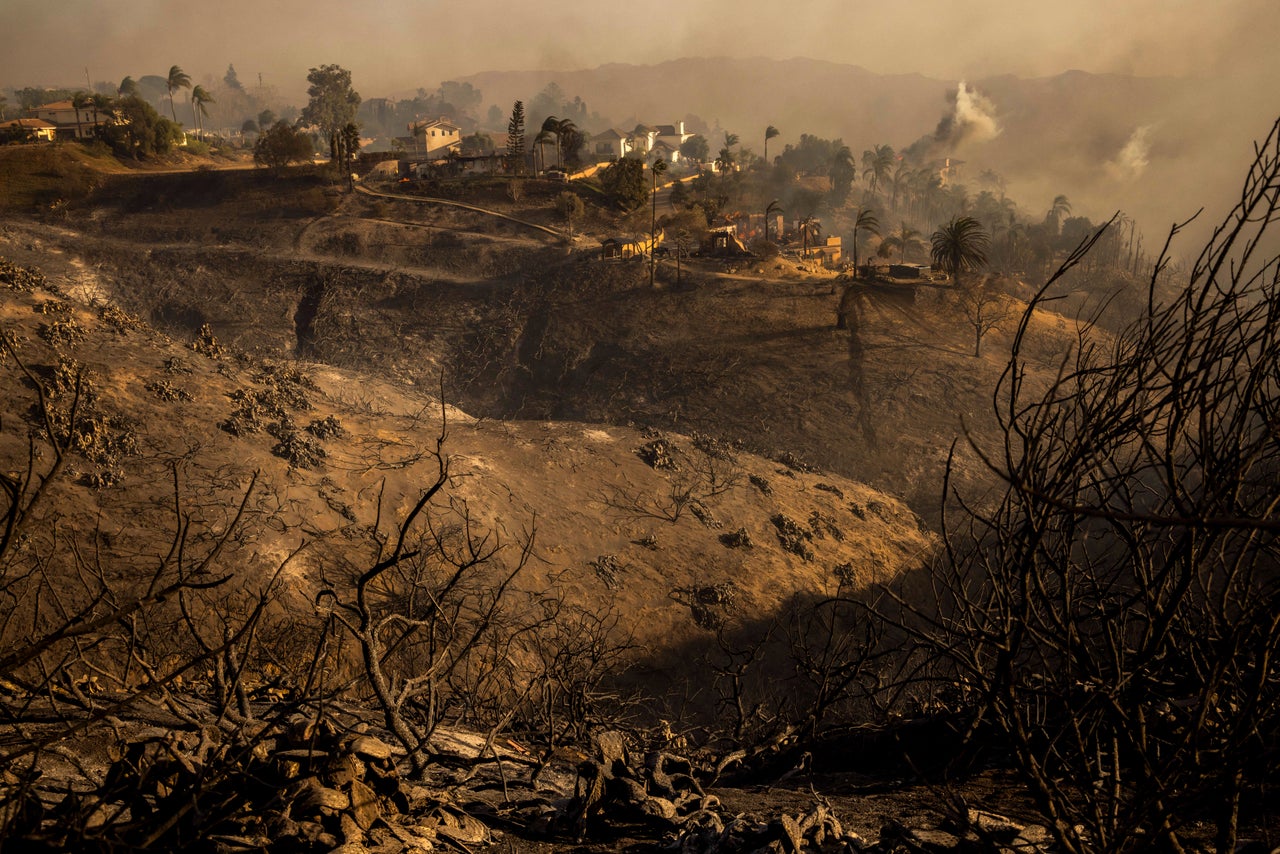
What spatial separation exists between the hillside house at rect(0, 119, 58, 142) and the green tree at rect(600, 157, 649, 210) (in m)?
45.6

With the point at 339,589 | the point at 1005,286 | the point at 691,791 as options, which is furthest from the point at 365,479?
the point at 1005,286

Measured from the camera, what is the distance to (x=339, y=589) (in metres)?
16.4

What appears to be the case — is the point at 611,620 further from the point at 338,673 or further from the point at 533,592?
the point at 338,673

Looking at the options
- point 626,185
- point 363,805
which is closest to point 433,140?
point 626,185

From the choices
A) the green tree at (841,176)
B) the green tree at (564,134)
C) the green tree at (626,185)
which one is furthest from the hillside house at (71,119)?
the green tree at (841,176)

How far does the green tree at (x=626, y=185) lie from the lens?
5459 centimetres

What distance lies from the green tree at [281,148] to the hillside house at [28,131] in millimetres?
18867

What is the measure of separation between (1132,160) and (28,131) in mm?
178319

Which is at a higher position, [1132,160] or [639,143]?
[1132,160]

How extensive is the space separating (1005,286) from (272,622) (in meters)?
43.0

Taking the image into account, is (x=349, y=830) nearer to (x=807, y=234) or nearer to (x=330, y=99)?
(x=807, y=234)

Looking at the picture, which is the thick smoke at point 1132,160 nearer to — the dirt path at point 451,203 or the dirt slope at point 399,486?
the dirt path at point 451,203

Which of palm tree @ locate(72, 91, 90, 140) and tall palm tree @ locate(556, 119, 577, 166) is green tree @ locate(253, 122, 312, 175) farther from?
palm tree @ locate(72, 91, 90, 140)

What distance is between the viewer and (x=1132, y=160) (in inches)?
6191
